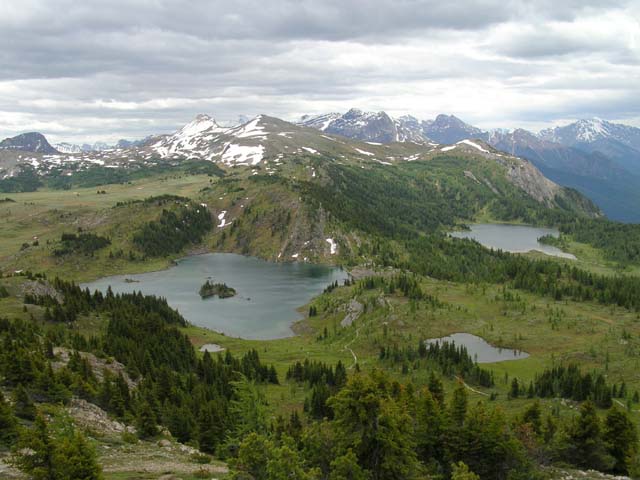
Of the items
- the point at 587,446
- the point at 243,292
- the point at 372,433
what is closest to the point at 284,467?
the point at 372,433

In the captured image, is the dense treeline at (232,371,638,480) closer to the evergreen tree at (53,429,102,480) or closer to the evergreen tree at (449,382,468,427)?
the evergreen tree at (449,382,468,427)

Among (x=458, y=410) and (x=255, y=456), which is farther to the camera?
(x=458, y=410)

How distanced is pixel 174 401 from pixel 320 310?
3126 inches

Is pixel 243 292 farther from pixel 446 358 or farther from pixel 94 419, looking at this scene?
pixel 94 419

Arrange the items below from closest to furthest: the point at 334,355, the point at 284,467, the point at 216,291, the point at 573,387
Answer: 1. the point at 284,467
2. the point at 573,387
3. the point at 334,355
4. the point at 216,291

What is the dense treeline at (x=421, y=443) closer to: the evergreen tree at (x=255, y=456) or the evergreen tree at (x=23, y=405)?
the evergreen tree at (x=255, y=456)

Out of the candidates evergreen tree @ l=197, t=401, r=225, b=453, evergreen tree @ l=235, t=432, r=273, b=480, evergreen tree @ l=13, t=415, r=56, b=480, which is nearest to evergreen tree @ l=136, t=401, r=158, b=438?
evergreen tree @ l=197, t=401, r=225, b=453

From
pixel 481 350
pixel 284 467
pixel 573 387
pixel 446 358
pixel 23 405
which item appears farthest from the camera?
pixel 481 350

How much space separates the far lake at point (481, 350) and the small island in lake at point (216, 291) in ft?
240

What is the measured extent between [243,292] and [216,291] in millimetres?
8772

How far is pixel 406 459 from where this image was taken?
119ft

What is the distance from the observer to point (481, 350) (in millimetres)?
103438

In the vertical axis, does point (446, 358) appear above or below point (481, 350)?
above

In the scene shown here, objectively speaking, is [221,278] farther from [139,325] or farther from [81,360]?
[81,360]
